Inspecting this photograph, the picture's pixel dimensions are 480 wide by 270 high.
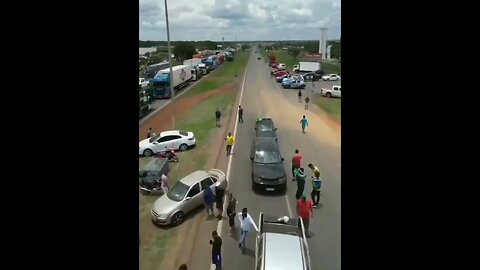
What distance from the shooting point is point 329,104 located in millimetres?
8141

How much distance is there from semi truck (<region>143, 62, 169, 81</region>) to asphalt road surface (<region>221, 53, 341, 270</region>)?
70.8 inches

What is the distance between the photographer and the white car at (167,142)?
237 inches

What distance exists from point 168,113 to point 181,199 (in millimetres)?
2338

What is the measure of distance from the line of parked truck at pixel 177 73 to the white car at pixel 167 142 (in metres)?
1.86

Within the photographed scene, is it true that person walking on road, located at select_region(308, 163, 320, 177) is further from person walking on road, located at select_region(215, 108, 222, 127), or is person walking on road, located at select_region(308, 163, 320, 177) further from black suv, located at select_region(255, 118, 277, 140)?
person walking on road, located at select_region(215, 108, 222, 127)

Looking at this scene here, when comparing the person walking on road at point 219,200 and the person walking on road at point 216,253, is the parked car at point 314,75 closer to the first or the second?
the person walking on road at point 219,200

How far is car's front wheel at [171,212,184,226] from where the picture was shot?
4.62 metres

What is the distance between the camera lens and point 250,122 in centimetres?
805

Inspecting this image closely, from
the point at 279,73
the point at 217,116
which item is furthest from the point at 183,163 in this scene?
the point at 279,73

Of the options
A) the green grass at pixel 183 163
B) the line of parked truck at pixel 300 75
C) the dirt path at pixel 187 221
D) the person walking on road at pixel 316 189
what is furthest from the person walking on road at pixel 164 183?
the line of parked truck at pixel 300 75
